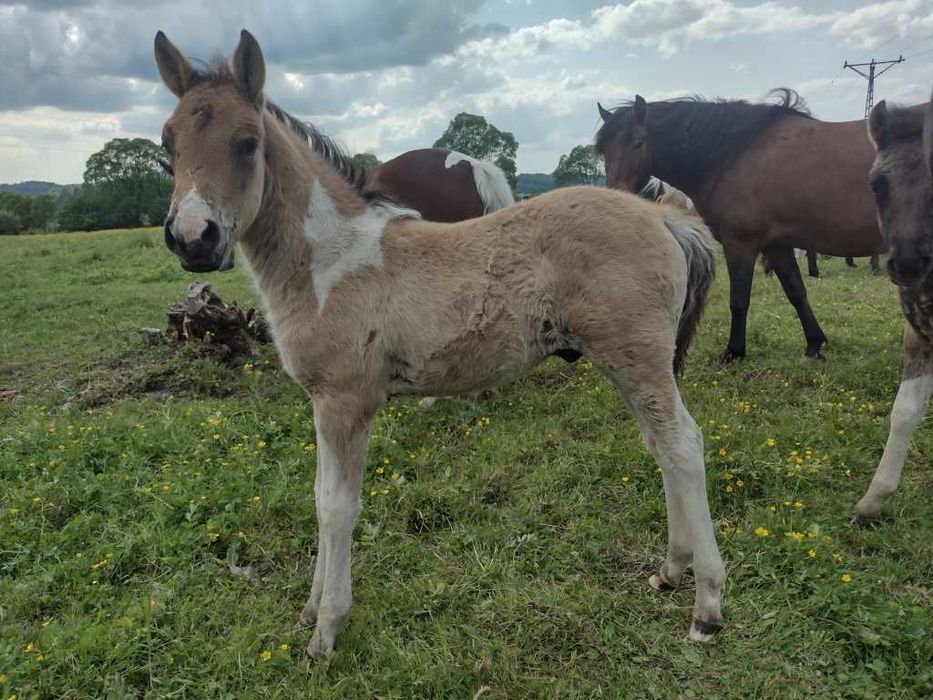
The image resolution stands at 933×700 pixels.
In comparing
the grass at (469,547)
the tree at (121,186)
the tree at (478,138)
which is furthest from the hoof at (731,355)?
the tree at (121,186)

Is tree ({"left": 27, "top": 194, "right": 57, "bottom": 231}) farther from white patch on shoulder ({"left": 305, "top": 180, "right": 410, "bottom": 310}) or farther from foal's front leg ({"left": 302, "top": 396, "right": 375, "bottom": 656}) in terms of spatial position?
foal's front leg ({"left": 302, "top": 396, "right": 375, "bottom": 656})

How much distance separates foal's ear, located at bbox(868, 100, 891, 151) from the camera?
3.33 meters

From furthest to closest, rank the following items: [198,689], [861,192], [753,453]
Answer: [861,192] < [753,453] < [198,689]

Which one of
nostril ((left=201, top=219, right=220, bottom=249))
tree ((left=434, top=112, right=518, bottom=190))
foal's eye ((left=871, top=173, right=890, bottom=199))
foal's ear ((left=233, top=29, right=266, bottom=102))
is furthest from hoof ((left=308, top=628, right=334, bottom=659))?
tree ((left=434, top=112, right=518, bottom=190))

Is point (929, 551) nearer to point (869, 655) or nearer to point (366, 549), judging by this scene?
point (869, 655)

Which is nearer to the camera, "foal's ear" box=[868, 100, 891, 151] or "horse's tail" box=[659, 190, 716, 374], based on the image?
"horse's tail" box=[659, 190, 716, 374]

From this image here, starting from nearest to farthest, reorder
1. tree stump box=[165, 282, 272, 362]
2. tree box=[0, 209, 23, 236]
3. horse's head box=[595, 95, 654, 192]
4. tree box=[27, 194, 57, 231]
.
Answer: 1. tree stump box=[165, 282, 272, 362]
2. horse's head box=[595, 95, 654, 192]
3. tree box=[0, 209, 23, 236]
4. tree box=[27, 194, 57, 231]

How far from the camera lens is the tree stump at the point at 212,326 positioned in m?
6.34

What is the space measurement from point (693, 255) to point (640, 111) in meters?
4.31

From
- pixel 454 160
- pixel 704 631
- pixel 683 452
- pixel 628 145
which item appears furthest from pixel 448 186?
pixel 704 631

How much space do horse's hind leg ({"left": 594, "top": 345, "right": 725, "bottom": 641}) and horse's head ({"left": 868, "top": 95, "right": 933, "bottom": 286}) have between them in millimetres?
1483

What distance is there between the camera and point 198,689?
8.57 ft

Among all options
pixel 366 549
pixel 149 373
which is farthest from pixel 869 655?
pixel 149 373

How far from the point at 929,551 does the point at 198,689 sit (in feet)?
12.0
